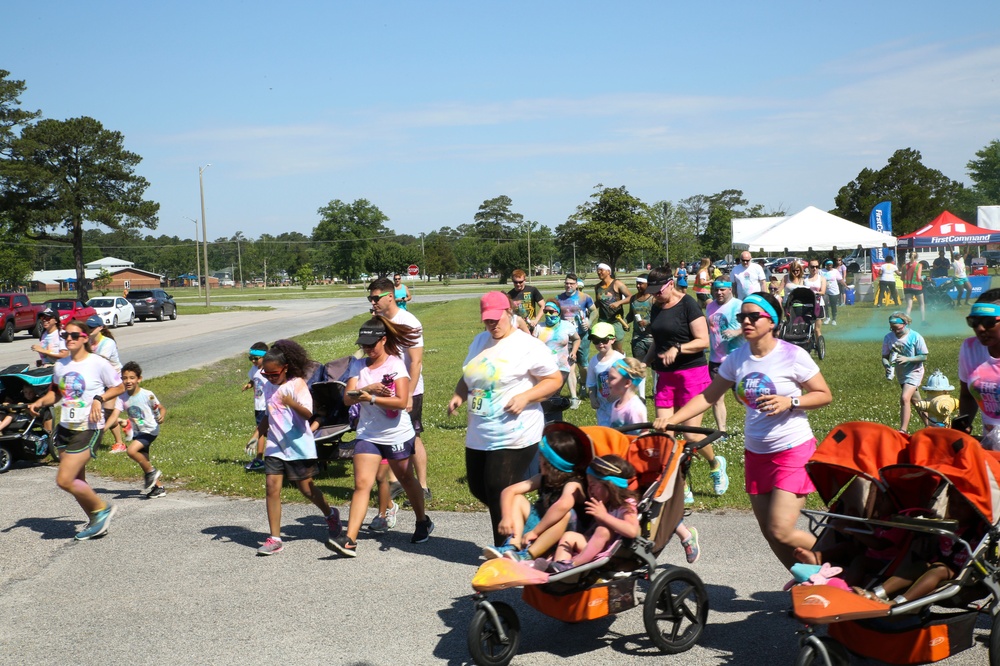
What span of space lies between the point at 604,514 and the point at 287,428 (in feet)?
10.1

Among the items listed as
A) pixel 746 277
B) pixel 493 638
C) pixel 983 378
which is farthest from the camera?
pixel 746 277

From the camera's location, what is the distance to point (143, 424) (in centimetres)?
960

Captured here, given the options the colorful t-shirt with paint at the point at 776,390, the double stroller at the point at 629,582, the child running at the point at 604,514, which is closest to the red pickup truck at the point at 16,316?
the double stroller at the point at 629,582

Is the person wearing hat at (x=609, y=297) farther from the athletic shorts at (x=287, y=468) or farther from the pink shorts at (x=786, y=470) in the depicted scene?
the pink shorts at (x=786, y=470)

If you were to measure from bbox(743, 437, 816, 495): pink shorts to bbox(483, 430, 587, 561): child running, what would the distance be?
103 centimetres

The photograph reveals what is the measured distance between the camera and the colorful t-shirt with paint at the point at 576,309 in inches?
524

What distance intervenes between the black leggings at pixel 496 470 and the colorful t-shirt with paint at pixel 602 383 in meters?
1.11

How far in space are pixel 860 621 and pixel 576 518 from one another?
1.62 m

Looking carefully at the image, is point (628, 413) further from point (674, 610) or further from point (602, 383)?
point (674, 610)

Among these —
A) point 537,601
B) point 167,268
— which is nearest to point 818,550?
point 537,601

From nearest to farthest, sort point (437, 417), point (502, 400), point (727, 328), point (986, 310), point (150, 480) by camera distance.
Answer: point (986, 310), point (502, 400), point (150, 480), point (727, 328), point (437, 417)

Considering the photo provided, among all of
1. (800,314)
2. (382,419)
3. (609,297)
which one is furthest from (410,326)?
(800,314)

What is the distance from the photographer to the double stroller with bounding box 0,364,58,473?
11344 mm

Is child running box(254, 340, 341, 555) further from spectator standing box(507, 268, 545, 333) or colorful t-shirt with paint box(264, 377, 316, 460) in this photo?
spectator standing box(507, 268, 545, 333)
